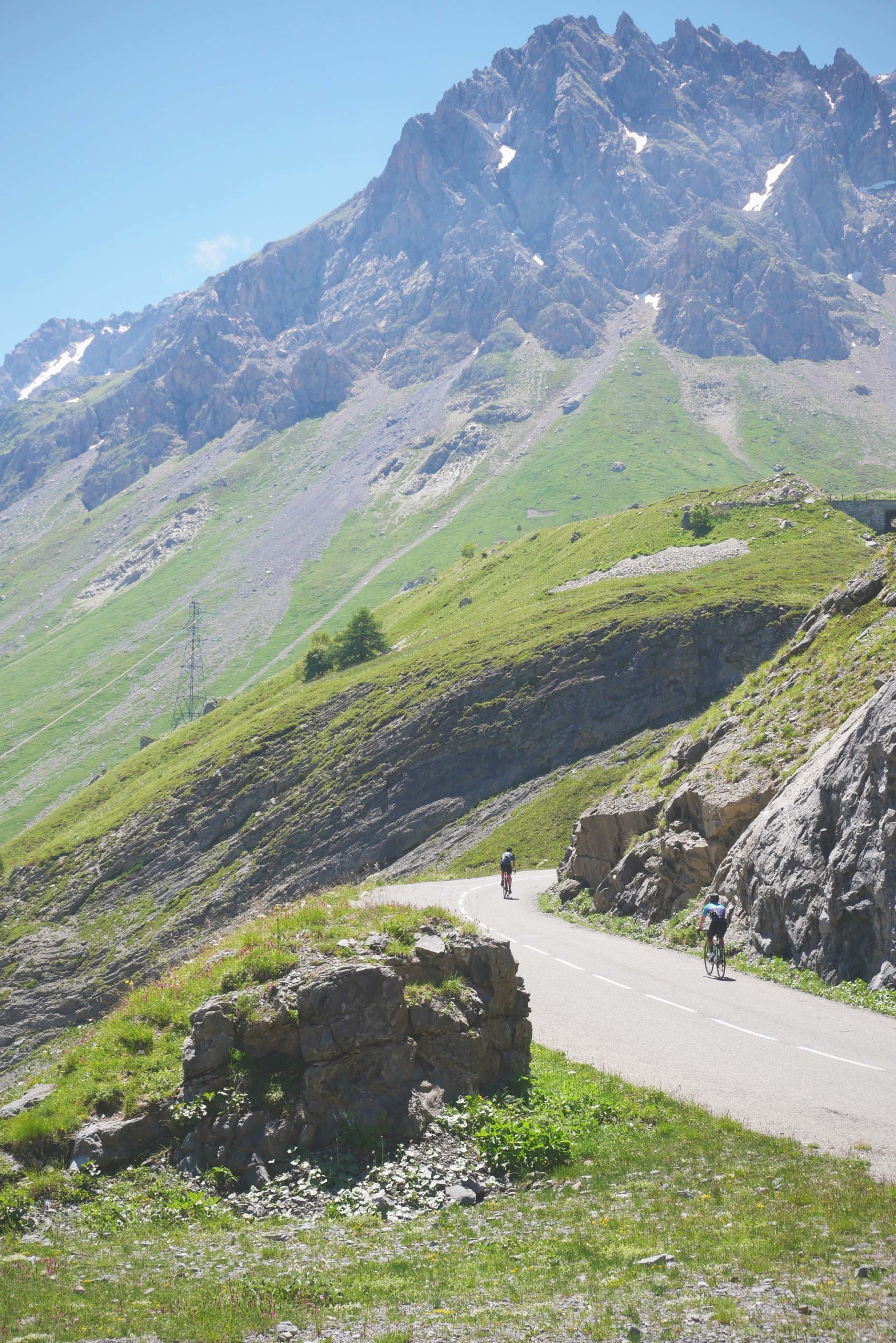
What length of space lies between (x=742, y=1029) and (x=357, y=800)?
51.1m

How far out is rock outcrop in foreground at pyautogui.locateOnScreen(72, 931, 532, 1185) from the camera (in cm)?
1222

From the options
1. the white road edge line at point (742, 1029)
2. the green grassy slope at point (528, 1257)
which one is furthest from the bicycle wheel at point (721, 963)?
the green grassy slope at point (528, 1257)

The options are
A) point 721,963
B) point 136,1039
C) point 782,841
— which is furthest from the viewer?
point 782,841

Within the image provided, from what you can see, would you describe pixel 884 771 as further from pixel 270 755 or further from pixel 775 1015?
pixel 270 755

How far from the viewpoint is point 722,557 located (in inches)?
3152

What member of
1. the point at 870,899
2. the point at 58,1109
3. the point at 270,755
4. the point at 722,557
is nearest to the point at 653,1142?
the point at 58,1109

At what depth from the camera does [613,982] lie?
2198cm

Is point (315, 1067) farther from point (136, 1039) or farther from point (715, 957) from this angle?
point (715, 957)

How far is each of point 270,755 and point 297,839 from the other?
13.8 metres

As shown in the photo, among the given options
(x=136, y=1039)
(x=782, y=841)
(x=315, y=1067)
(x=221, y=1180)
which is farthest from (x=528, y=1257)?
(x=782, y=841)

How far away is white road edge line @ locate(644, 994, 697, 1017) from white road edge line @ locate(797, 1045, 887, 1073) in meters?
3.12

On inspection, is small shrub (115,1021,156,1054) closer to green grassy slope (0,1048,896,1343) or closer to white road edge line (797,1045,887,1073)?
green grassy slope (0,1048,896,1343)

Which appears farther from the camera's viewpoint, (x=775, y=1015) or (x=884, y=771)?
(x=884, y=771)

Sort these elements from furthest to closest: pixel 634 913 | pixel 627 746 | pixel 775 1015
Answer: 1. pixel 627 746
2. pixel 634 913
3. pixel 775 1015
